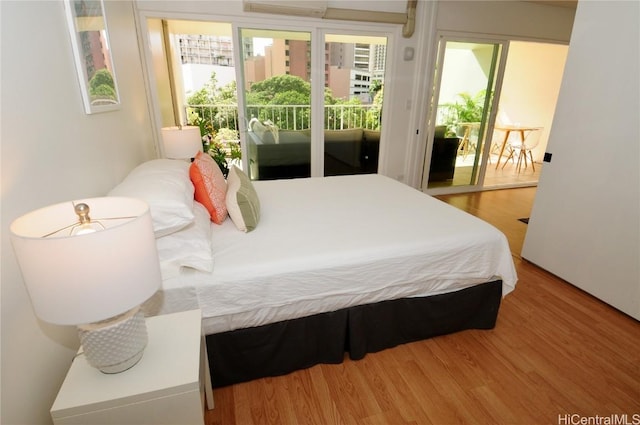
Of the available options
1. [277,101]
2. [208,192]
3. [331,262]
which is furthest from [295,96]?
[331,262]

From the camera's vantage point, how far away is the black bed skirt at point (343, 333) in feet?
5.13

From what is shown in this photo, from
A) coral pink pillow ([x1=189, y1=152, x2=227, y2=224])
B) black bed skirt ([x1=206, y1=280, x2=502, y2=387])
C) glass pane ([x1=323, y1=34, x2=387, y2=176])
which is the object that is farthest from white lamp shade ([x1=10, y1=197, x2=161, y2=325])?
glass pane ([x1=323, y1=34, x2=387, y2=176])

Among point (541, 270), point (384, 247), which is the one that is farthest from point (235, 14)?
→ point (541, 270)

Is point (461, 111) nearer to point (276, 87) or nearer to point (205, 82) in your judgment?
point (276, 87)

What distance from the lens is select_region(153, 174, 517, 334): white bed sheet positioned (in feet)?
4.75

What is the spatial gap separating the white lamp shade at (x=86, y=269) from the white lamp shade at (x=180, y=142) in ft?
5.98

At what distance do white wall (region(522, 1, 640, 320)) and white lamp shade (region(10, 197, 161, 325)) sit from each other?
277 centimetres

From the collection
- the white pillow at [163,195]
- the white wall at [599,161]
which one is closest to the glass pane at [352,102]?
the white wall at [599,161]

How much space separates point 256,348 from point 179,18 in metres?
3.08

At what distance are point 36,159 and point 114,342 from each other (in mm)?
681

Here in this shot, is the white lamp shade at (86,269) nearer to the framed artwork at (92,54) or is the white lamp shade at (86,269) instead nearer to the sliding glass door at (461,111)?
the framed artwork at (92,54)

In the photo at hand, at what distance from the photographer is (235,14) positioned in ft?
10.6

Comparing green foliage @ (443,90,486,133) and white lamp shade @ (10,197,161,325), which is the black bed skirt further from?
green foliage @ (443,90,486,133)

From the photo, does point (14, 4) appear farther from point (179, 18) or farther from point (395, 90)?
point (395, 90)
